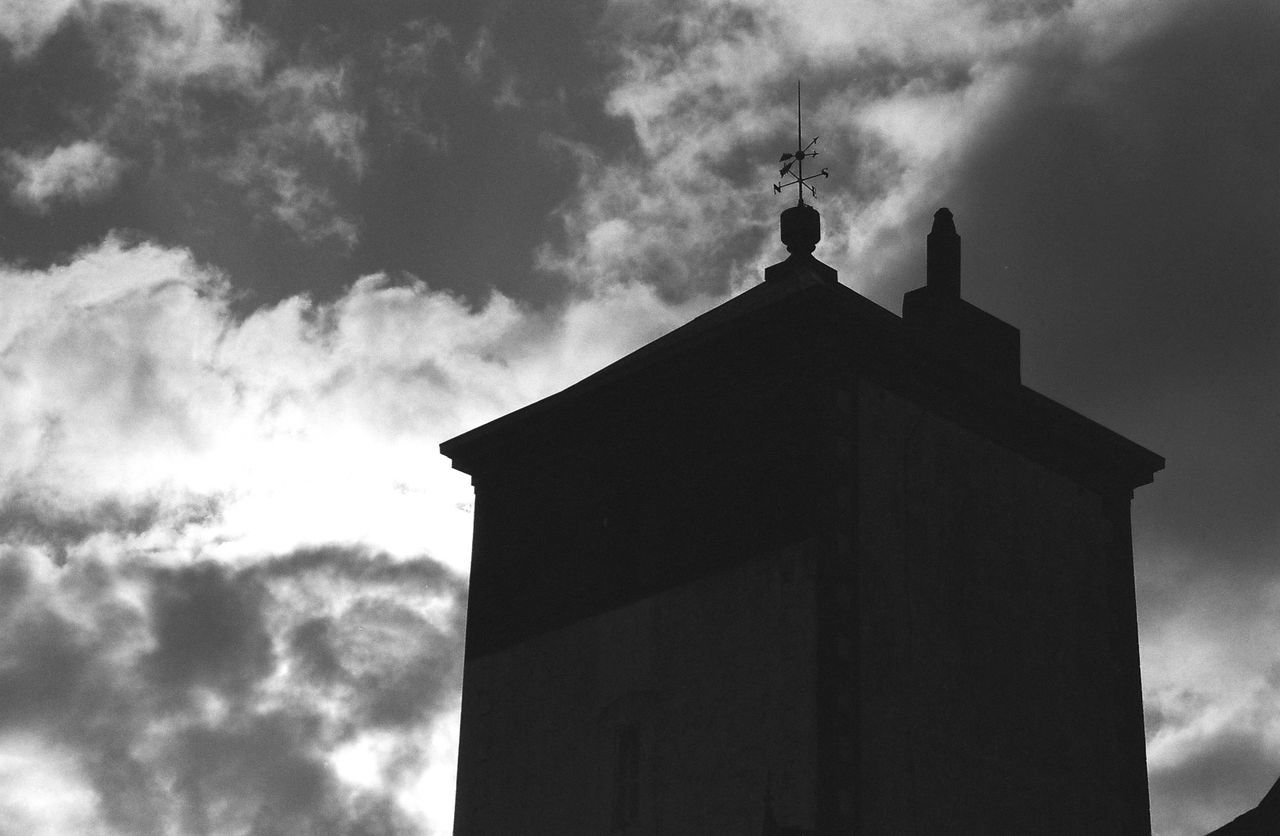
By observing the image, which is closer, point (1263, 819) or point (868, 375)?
point (1263, 819)

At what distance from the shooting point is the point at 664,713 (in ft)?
97.0

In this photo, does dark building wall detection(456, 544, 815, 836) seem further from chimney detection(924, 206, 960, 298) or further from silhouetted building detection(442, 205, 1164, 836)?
chimney detection(924, 206, 960, 298)

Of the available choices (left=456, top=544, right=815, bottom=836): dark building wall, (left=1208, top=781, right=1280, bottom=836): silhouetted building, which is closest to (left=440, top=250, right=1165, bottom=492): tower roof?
(left=456, top=544, right=815, bottom=836): dark building wall

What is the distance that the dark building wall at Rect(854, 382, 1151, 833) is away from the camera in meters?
28.7

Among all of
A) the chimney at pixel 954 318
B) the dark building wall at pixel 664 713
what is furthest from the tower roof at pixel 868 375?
the dark building wall at pixel 664 713

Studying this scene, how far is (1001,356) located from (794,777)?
28.8ft

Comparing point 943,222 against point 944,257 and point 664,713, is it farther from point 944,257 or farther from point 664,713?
point 664,713

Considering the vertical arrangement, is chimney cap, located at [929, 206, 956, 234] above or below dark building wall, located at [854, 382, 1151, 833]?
above

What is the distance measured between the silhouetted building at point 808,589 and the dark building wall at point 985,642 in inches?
1.7

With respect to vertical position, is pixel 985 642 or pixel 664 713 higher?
pixel 985 642

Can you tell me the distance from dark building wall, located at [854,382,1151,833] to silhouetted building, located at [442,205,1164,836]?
4cm

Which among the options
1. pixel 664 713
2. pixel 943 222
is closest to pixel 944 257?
pixel 943 222

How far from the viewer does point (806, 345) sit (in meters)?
30.1

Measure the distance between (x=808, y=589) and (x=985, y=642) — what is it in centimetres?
332
